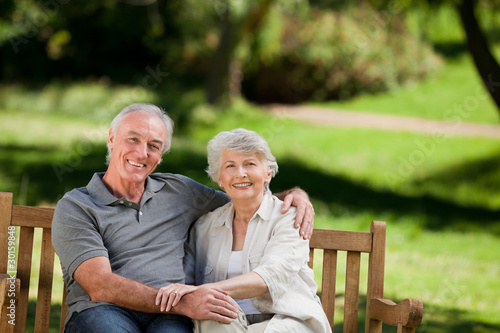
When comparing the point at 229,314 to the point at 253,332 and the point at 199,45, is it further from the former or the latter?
the point at 199,45

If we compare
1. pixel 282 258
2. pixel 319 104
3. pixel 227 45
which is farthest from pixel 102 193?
pixel 319 104

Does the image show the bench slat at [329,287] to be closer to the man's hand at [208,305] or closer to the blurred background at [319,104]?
the man's hand at [208,305]

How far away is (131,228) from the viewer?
316cm

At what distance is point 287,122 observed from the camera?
15.7 meters

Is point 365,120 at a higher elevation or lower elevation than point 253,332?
higher

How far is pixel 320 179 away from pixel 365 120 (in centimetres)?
582

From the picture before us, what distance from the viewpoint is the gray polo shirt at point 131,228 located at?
2.97 m

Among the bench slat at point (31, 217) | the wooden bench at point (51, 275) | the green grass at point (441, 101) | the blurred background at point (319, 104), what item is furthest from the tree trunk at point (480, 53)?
the green grass at point (441, 101)

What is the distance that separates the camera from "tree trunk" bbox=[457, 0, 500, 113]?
7.66 meters

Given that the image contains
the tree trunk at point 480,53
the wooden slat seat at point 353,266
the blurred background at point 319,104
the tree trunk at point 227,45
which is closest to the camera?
the wooden slat seat at point 353,266

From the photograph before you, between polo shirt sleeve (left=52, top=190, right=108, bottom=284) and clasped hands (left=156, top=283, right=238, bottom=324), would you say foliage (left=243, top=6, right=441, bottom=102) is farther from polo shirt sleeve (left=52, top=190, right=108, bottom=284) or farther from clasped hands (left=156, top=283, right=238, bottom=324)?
clasped hands (left=156, top=283, right=238, bottom=324)

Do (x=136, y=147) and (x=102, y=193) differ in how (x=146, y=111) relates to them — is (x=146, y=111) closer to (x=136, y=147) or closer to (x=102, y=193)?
(x=136, y=147)

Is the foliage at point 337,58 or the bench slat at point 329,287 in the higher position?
the foliage at point 337,58

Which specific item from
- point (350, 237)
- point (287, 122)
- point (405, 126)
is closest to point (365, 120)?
point (405, 126)
